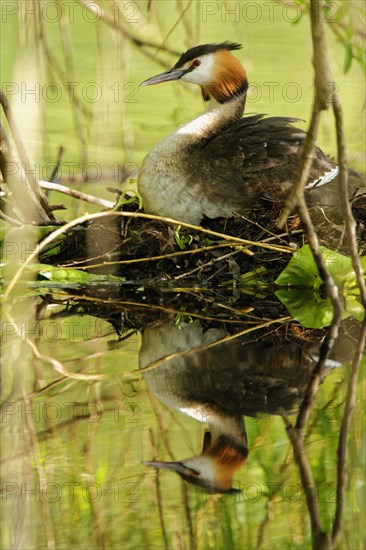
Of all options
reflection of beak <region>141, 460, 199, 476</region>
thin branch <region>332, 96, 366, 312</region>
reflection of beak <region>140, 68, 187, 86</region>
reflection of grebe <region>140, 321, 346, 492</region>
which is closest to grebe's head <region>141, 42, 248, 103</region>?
reflection of beak <region>140, 68, 187, 86</region>

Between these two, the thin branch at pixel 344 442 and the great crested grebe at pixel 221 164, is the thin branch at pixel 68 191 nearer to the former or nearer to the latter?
the great crested grebe at pixel 221 164

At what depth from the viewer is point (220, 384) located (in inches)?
153

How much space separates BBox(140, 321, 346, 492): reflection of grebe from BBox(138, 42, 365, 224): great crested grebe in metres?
0.94

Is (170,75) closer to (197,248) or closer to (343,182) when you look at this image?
(197,248)

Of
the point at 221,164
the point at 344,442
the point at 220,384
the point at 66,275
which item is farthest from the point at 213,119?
the point at 344,442

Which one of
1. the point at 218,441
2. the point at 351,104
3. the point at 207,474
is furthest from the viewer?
the point at 351,104

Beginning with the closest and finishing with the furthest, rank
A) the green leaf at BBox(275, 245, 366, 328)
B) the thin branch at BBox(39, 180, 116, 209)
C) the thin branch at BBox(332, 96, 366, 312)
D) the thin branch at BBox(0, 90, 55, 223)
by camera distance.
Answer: the thin branch at BBox(332, 96, 366, 312) < the green leaf at BBox(275, 245, 366, 328) < the thin branch at BBox(0, 90, 55, 223) < the thin branch at BBox(39, 180, 116, 209)

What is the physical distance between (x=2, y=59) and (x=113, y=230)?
12.7ft

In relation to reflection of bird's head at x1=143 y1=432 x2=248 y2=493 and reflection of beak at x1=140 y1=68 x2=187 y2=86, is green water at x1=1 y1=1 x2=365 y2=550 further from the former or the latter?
reflection of beak at x1=140 y1=68 x2=187 y2=86

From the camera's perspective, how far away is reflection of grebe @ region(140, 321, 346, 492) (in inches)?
126

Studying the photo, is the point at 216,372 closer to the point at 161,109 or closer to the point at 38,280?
the point at 38,280

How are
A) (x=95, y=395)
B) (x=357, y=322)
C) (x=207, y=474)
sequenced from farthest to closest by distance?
(x=357, y=322) < (x=95, y=395) < (x=207, y=474)

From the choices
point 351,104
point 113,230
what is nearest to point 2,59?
point 351,104

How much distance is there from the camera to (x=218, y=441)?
3342 mm
